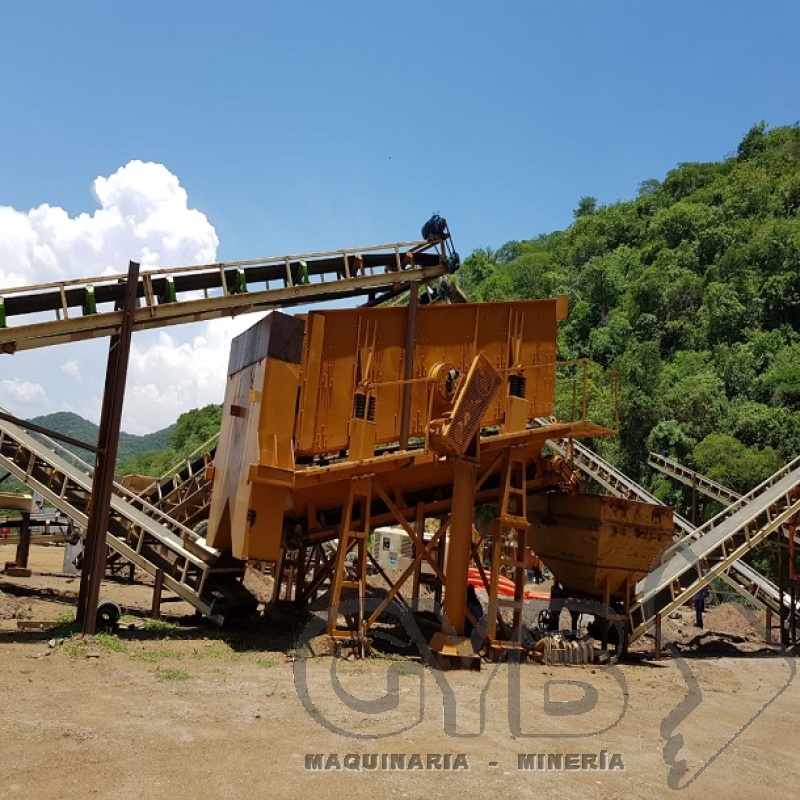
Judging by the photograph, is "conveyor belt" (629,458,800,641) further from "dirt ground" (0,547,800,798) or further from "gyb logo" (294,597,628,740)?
"gyb logo" (294,597,628,740)

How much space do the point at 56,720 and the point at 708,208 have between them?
6453cm

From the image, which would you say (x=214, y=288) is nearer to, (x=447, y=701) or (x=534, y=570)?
(x=447, y=701)

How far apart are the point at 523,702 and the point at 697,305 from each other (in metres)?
46.1

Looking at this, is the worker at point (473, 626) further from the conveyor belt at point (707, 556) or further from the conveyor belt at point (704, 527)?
the conveyor belt at point (704, 527)

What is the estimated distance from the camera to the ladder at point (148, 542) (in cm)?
1259

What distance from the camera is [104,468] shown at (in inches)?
417

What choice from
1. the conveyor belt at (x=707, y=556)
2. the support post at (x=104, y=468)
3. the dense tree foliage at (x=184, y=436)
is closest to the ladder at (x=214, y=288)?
the support post at (x=104, y=468)

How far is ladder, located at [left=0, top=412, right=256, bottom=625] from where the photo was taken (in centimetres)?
1259

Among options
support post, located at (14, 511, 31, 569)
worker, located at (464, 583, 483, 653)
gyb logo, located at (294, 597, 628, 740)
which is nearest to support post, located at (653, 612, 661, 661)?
gyb logo, located at (294, 597, 628, 740)

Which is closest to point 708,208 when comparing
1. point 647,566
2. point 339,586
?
point 647,566

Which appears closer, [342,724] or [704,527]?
[342,724]

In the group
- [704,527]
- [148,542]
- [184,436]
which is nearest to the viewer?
[148,542]

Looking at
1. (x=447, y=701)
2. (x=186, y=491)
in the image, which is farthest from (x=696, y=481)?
(x=447, y=701)

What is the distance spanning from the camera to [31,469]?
14336 mm
